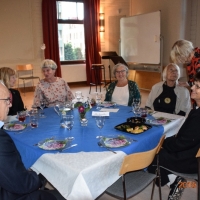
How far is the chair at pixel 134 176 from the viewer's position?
1355 millimetres

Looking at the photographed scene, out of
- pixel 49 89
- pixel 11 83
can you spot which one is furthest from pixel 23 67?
pixel 11 83

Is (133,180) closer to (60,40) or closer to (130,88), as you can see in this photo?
(130,88)

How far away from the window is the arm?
687 centimetres

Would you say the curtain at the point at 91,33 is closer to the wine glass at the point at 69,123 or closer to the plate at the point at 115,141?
the wine glass at the point at 69,123

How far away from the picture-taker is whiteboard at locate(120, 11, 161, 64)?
605cm

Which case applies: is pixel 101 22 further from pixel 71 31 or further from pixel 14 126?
pixel 14 126

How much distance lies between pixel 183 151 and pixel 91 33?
21.2 ft

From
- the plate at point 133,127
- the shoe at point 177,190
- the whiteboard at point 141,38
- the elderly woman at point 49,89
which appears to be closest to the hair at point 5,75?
the elderly woman at point 49,89

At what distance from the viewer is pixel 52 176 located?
54.6 inches

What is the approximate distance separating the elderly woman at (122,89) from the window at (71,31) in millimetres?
5090

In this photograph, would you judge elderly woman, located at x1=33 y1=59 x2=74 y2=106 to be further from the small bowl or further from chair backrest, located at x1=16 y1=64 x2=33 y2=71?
chair backrest, located at x1=16 y1=64 x2=33 y2=71

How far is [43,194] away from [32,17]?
6491mm

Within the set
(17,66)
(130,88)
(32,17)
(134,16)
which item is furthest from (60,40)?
(130,88)

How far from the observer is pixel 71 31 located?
783cm
